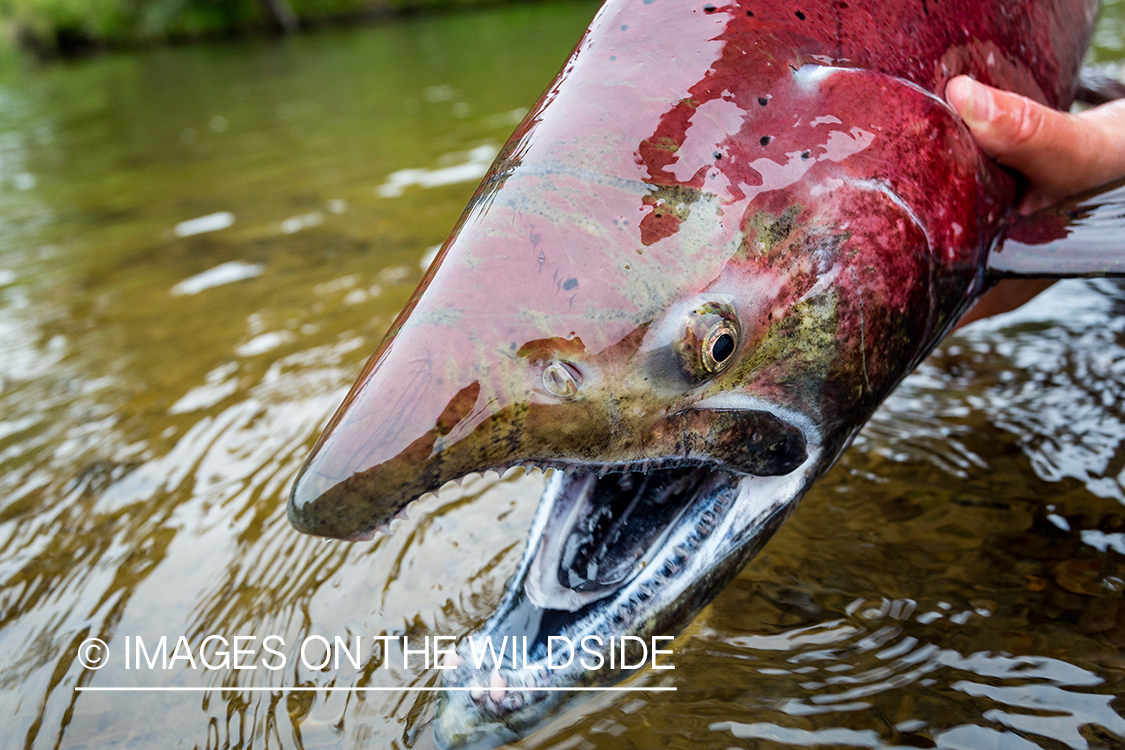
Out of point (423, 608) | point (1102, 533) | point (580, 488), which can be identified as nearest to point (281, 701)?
point (423, 608)

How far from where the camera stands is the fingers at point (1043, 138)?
223 centimetres

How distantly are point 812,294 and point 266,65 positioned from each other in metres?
21.5

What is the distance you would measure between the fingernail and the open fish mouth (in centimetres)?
100

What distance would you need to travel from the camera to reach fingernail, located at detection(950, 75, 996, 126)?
2.21 meters

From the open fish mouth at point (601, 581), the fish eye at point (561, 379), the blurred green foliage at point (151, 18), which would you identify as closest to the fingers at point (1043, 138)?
the open fish mouth at point (601, 581)

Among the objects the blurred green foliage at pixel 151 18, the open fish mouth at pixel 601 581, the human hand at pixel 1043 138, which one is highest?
the blurred green foliage at pixel 151 18

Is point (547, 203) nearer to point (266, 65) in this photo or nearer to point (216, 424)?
point (216, 424)

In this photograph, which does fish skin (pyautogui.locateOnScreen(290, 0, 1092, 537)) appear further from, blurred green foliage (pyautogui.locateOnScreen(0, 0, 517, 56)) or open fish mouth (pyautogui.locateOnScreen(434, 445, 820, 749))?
blurred green foliage (pyautogui.locateOnScreen(0, 0, 517, 56))

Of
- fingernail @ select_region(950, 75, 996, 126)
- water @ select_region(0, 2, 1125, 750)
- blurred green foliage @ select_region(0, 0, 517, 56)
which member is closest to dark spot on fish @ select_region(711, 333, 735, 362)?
water @ select_region(0, 2, 1125, 750)

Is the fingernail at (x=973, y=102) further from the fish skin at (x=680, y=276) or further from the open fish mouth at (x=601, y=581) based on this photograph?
the open fish mouth at (x=601, y=581)

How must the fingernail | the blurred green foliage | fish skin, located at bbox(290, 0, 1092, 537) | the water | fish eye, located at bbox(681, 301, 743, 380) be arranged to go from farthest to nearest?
the blurred green foliage
the fingernail
the water
fish eye, located at bbox(681, 301, 743, 380)
fish skin, located at bbox(290, 0, 1092, 537)

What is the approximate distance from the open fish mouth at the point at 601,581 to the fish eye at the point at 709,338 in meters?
0.26

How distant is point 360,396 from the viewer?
5.23ft

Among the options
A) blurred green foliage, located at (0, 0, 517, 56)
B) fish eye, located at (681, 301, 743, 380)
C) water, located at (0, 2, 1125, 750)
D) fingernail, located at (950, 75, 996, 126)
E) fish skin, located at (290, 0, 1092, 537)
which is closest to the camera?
fish skin, located at (290, 0, 1092, 537)
